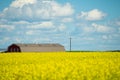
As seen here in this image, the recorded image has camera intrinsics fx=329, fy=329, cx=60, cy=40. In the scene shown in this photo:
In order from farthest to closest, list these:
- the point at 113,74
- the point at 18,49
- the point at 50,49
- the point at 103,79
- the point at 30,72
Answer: the point at 50,49 → the point at 18,49 → the point at 30,72 → the point at 113,74 → the point at 103,79

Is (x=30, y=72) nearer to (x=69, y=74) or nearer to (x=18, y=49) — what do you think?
(x=69, y=74)

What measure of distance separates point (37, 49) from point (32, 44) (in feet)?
9.00

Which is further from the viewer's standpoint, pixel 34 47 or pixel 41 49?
pixel 41 49

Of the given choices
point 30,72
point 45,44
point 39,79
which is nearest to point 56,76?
point 39,79

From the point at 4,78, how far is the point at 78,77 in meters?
3.06

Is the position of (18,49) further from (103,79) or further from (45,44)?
(103,79)

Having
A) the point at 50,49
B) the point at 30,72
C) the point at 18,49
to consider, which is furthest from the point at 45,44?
the point at 30,72

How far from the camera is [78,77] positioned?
39.6ft

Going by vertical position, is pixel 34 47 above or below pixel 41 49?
above

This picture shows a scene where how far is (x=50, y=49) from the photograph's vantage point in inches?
3504

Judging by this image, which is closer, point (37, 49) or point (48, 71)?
point (48, 71)

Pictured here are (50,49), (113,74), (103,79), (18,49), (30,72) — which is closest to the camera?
(103,79)

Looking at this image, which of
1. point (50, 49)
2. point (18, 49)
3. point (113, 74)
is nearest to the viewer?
point (113, 74)

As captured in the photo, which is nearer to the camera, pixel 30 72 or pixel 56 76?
pixel 56 76
